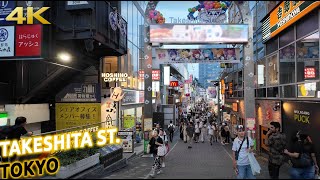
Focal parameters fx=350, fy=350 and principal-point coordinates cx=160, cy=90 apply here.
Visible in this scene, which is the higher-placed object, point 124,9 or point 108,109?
point 124,9

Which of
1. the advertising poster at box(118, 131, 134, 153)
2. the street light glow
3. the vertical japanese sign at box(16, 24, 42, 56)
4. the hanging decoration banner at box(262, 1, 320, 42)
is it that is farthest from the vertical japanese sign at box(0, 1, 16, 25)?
the hanging decoration banner at box(262, 1, 320, 42)

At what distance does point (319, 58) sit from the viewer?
13289 mm

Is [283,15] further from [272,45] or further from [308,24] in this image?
[272,45]

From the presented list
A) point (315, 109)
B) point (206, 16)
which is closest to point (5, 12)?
point (206, 16)

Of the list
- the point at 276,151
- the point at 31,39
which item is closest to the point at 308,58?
the point at 276,151

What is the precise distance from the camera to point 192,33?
70.2 feet

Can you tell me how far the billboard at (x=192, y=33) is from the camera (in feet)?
69.8

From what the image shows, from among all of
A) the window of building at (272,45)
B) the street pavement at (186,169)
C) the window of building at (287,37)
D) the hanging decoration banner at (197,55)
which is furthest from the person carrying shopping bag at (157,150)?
the hanging decoration banner at (197,55)

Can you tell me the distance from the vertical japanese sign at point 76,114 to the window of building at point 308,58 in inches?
459

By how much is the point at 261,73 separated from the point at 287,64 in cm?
501

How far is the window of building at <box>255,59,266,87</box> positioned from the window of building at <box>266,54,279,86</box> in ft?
2.77

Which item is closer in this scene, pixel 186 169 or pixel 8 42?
pixel 186 169

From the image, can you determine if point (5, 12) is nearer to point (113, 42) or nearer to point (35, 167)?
point (113, 42)

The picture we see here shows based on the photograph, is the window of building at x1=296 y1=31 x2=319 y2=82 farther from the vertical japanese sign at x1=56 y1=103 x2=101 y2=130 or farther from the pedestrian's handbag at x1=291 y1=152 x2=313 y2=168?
the vertical japanese sign at x1=56 y1=103 x2=101 y2=130
